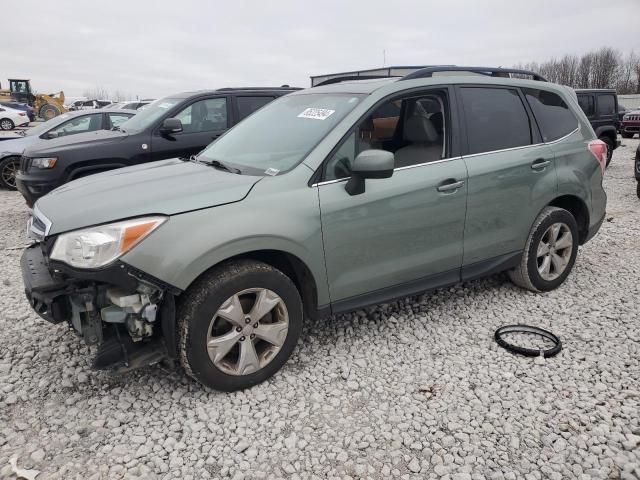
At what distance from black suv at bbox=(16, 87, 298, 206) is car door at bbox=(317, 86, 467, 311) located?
3634 millimetres

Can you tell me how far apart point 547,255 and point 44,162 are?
583cm

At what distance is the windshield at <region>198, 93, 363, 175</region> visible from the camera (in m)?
3.12

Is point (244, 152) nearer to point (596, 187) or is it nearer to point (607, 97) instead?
point (596, 187)

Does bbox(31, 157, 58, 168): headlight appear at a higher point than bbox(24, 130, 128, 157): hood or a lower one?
lower

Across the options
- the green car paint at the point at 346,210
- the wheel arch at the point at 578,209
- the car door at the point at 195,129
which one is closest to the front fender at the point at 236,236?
the green car paint at the point at 346,210

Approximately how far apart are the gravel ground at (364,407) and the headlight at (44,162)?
2704 mm

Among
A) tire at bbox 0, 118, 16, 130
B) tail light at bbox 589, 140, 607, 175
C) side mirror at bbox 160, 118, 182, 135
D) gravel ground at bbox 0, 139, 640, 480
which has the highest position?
tire at bbox 0, 118, 16, 130

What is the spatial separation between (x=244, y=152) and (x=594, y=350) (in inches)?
111

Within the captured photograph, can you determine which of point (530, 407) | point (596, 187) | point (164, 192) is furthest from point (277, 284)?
point (596, 187)

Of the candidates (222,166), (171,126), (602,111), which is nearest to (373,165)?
(222,166)

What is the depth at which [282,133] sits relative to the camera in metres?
3.42

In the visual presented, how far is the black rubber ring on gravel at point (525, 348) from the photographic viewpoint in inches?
130

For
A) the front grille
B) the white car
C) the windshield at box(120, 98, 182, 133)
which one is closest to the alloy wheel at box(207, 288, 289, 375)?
the windshield at box(120, 98, 182, 133)

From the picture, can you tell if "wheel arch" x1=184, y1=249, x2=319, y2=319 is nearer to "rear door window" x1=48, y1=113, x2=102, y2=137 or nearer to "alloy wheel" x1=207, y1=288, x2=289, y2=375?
"alloy wheel" x1=207, y1=288, x2=289, y2=375
